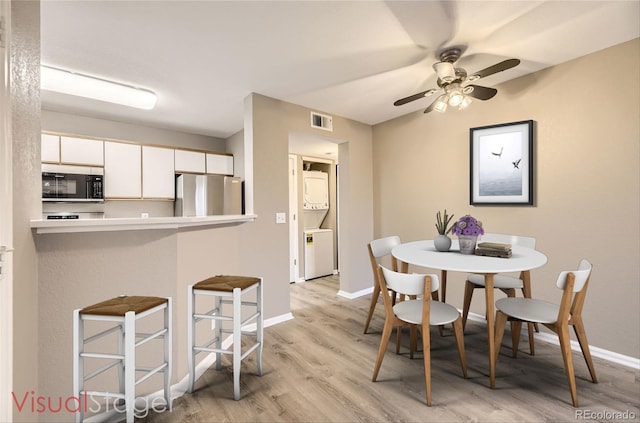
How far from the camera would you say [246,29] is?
1.90m

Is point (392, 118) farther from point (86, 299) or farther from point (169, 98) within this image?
point (86, 299)

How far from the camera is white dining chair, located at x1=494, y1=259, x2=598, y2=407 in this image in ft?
5.44

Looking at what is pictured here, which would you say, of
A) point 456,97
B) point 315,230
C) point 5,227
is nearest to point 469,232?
point 456,97

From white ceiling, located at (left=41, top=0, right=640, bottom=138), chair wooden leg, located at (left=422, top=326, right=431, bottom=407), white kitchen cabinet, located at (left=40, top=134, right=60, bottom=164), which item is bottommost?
chair wooden leg, located at (left=422, top=326, right=431, bottom=407)

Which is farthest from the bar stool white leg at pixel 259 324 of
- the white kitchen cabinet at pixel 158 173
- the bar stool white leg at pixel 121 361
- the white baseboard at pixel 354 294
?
the white kitchen cabinet at pixel 158 173

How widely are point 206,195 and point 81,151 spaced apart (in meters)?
1.43

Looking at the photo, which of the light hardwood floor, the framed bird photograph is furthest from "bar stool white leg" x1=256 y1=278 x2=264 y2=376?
the framed bird photograph

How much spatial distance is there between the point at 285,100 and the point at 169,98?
124 centimetres

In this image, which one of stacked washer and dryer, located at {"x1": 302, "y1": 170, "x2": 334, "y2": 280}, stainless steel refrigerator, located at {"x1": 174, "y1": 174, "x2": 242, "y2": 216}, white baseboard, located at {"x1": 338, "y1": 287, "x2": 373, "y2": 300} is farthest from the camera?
stacked washer and dryer, located at {"x1": 302, "y1": 170, "x2": 334, "y2": 280}

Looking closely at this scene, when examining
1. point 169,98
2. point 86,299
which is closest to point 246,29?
point 169,98

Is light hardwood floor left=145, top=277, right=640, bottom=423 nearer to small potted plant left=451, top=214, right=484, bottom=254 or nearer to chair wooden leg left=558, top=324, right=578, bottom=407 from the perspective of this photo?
chair wooden leg left=558, top=324, right=578, bottom=407

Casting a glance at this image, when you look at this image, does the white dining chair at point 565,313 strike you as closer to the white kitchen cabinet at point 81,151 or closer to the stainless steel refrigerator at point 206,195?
the stainless steel refrigerator at point 206,195

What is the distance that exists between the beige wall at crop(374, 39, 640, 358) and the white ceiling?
0.70ft

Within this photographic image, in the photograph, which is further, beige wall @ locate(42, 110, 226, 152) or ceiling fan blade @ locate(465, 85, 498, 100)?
beige wall @ locate(42, 110, 226, 152)
